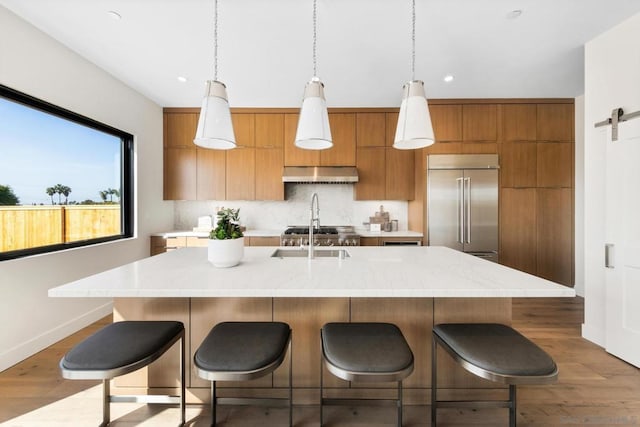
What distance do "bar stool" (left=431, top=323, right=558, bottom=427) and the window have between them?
10.6 ft

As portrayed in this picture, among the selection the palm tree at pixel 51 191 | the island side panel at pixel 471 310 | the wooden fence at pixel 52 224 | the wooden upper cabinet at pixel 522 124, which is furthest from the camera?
the wooden upper cabinet at pixel 522 124

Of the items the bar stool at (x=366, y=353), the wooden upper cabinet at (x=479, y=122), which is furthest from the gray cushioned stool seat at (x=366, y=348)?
the wooden upper cabinet at (x=479, y=122)

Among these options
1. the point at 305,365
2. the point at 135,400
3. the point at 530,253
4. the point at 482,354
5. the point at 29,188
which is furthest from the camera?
the point at 530,253

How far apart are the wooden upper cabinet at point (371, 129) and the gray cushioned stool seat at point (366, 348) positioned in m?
3.22

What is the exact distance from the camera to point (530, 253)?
397cm

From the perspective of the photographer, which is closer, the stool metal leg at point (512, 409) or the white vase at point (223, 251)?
the stool metal leg at point (512, 409)

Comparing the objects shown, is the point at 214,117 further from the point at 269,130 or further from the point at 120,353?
the point at 269,130

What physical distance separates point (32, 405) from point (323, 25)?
334cm

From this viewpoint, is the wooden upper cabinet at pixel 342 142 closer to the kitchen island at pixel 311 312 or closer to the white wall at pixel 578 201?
the kitchen island at pixel 311 312

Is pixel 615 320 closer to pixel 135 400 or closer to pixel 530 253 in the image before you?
pixel 530 253

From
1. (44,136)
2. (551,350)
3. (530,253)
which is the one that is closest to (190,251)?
(44,136)

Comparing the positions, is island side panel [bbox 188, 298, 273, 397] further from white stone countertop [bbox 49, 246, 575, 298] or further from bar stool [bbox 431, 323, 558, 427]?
bar stool [bbox 431, 323, 558, 427]

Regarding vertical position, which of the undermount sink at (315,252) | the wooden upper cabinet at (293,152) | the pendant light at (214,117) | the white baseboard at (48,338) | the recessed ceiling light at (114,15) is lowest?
the white baseboard at (48,338)

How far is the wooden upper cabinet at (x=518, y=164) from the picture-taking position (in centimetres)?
397
